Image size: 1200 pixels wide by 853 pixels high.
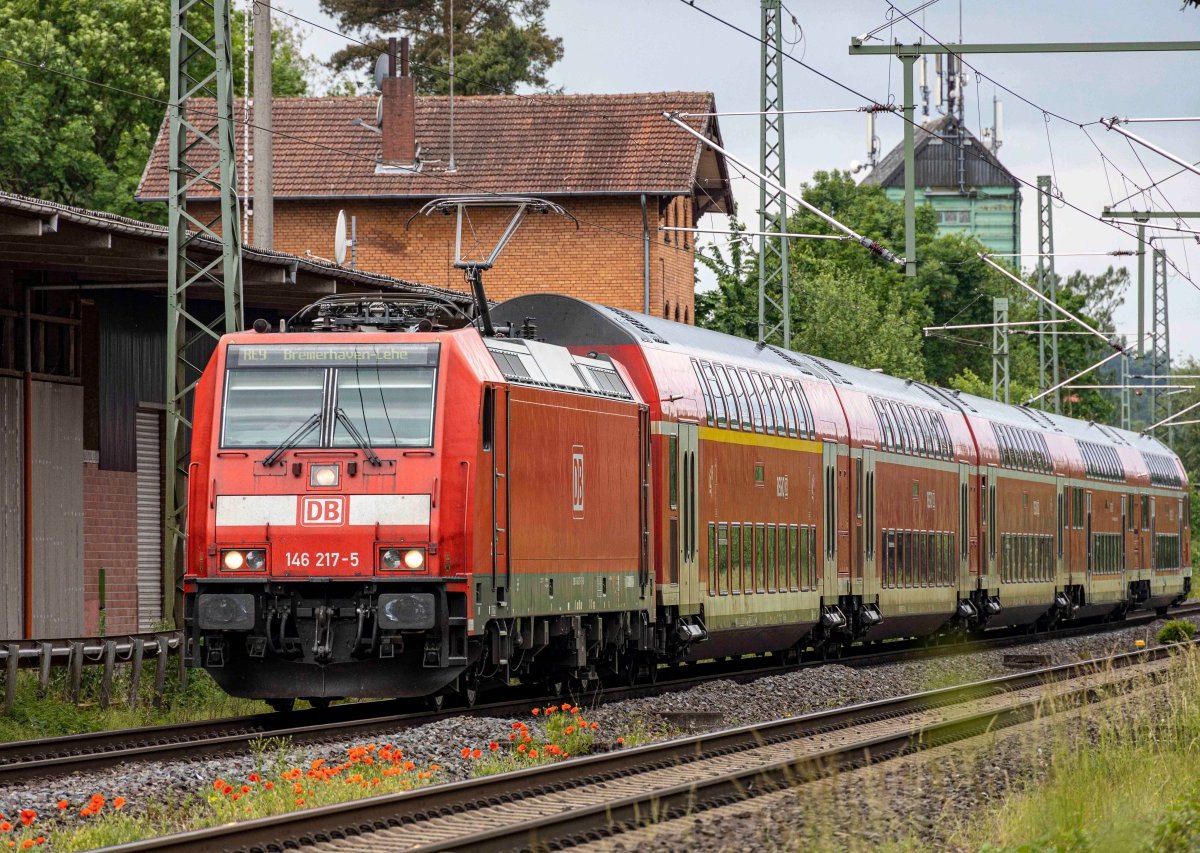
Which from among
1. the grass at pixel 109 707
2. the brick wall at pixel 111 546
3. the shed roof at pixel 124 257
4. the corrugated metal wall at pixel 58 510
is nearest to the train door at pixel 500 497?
the grass at pixel 109 707

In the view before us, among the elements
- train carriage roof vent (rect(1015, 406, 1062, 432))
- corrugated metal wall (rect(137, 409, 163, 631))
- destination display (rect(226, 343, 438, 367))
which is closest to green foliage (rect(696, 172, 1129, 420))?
train carriage roof vent (rect(1015, 406, 1062, 432))

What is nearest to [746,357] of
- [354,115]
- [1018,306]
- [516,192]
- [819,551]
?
[819,551]

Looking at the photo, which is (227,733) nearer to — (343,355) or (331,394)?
(331,394)

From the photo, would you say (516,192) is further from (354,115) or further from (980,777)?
(980,777)

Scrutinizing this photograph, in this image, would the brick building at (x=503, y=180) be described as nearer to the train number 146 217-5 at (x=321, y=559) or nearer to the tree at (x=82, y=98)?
the tree at (x=82, y=98)

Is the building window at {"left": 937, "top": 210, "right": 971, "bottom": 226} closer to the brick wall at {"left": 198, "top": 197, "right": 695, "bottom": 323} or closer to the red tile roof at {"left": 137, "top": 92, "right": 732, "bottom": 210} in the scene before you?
the red tile roof at {"left": 137, "top": 92, "right": 732, "bottom": 210}

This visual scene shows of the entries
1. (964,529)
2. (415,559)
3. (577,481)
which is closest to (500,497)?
(415,559)

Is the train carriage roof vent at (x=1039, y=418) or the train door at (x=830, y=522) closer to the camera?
the train door at (x=830, y=522)

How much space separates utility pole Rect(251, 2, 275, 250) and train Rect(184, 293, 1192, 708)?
6920 millimetres

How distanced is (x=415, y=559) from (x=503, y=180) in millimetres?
34914

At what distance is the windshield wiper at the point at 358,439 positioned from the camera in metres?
16.0

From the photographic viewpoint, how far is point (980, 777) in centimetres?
1292

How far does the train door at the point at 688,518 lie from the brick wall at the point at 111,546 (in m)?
7.50

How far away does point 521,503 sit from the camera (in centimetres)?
1714
